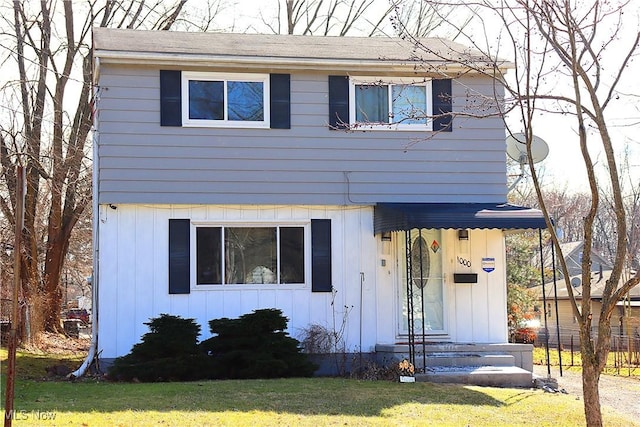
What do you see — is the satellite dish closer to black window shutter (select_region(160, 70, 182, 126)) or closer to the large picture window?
the large picture window

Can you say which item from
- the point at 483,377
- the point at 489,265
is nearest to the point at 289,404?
the point at 483,377

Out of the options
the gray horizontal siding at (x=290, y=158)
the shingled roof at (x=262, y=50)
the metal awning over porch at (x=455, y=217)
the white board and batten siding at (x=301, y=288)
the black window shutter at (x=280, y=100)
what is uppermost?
the shingled roof at (x=262, y=50)

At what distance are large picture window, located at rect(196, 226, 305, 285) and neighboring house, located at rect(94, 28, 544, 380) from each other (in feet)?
0.08

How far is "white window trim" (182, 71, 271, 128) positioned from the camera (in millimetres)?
13719

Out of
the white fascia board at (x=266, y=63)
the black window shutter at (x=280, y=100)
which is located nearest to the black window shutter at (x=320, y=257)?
the black window shutter at (x=280, y=100)

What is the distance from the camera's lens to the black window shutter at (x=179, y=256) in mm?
13453

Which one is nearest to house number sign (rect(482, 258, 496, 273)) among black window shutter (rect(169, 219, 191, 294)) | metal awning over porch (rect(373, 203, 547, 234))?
metal awning over porch (rect(373, 203, 547, 234))

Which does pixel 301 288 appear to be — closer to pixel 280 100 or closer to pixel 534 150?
pixel 280 100

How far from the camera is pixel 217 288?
1366 centimetres

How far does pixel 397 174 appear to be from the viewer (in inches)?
556

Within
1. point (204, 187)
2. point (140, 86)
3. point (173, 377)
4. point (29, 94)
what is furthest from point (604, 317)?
point (29, 94)

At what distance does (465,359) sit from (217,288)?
13.8 ft

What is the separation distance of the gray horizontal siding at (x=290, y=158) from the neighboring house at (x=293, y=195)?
0.9 inches

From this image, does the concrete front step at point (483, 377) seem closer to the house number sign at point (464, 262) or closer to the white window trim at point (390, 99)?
the house number sign at point (464, 262)
